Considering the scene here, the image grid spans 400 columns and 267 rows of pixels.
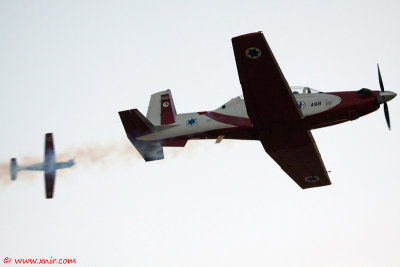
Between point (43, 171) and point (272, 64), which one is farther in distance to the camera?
point (43, 171)

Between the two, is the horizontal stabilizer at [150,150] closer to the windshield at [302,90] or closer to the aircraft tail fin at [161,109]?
the aircraft tail fin at [161,109]

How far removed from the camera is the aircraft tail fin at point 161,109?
1083 inches

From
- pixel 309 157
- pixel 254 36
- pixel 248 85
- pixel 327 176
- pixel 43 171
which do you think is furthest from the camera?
pixel 327 176

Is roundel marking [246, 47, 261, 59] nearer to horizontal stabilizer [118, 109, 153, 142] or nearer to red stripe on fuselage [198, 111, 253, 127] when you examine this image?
red stripe on fuselage [198, 111, 253, 127]

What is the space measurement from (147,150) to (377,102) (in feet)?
30.4

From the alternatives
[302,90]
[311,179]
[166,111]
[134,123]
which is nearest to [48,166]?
[134,123]

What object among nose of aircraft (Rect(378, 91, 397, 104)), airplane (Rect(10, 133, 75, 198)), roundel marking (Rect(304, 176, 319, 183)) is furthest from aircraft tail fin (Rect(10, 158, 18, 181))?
nose of aircraft (Rect(378, 91, 397, 104))

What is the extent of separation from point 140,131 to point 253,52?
6.28 meters

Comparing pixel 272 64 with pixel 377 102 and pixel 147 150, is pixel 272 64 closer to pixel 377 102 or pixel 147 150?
pixel 377 102

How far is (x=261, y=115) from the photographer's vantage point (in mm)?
24391

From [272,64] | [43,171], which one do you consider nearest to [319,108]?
[272,64]

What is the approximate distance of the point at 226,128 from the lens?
84.1 ft

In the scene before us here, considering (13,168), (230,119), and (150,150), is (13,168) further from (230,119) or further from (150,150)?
(230,119)

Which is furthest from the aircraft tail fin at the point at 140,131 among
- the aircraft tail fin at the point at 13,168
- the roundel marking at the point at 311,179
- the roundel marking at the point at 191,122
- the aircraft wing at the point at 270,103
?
the roundel marking at the point at 311,179
